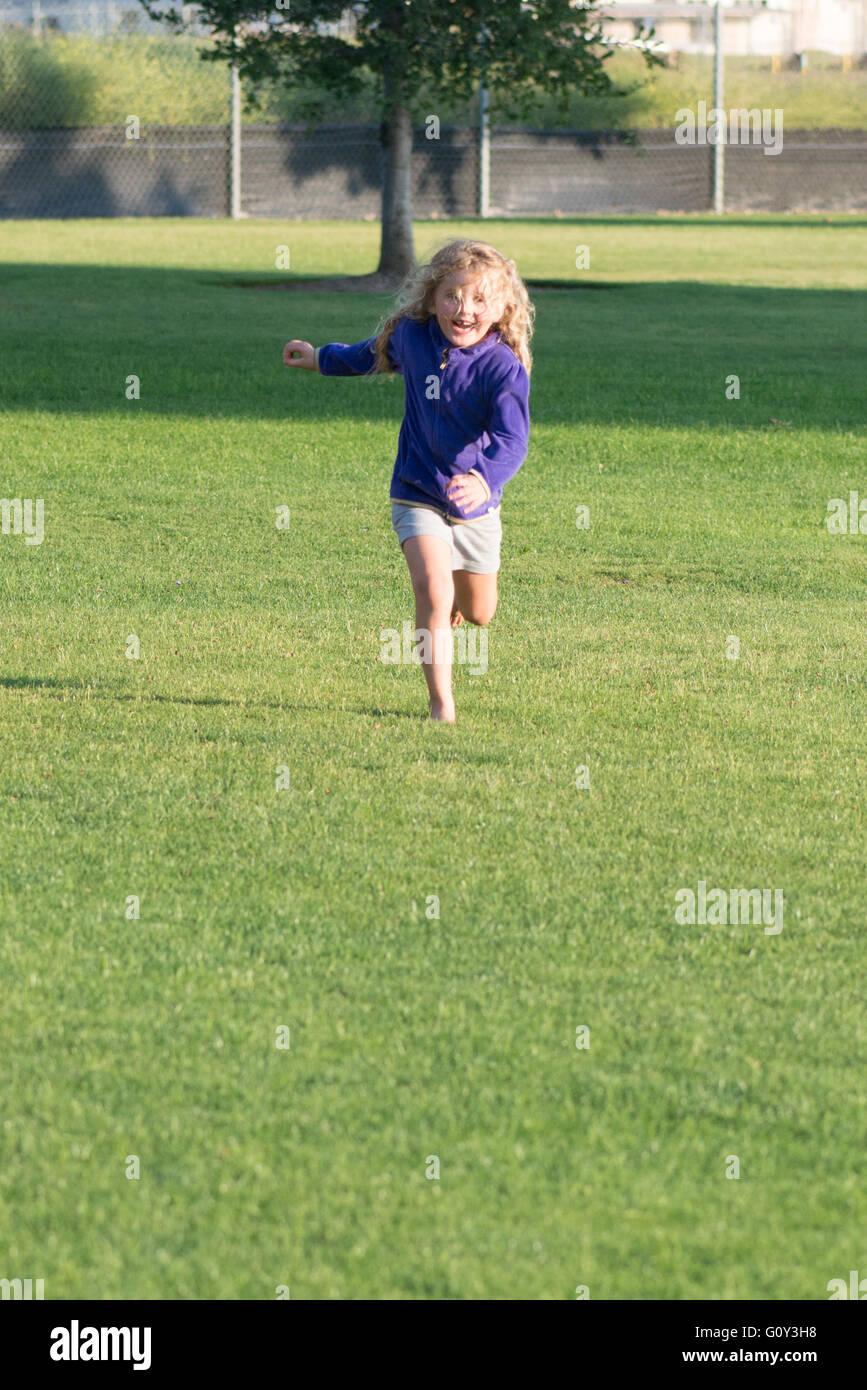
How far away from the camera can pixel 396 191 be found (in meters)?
22.3

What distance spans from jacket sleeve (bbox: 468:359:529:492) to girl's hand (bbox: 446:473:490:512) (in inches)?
3.0

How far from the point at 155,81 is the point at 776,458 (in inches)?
1302

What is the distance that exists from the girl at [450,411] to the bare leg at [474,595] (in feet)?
0.32

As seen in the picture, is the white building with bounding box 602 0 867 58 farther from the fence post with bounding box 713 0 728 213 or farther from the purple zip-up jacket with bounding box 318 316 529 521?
the purple zip-up jacket with bounding box 318 316 529 521

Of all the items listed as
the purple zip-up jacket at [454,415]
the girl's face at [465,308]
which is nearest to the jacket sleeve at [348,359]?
the purple zip-up jacket at [454,415]

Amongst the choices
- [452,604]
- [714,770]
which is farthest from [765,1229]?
[452,604]

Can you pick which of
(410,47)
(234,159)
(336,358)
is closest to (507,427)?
(336,358)

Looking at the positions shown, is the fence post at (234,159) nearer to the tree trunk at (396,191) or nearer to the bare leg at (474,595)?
the tree trunk at (396,191)

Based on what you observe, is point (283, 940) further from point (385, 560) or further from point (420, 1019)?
point (385, 560)

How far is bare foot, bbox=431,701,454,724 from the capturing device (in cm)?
595

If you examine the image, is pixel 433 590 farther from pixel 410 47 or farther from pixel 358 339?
pixel 410 47

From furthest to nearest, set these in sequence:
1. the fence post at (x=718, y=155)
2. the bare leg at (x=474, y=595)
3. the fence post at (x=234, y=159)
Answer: the fence post at (x=718, y=155) < the fence post at (x=234, y=159) < the bare leg at (x=474, y=595)

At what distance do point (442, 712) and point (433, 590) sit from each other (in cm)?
43

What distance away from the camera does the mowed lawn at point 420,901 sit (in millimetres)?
3031
